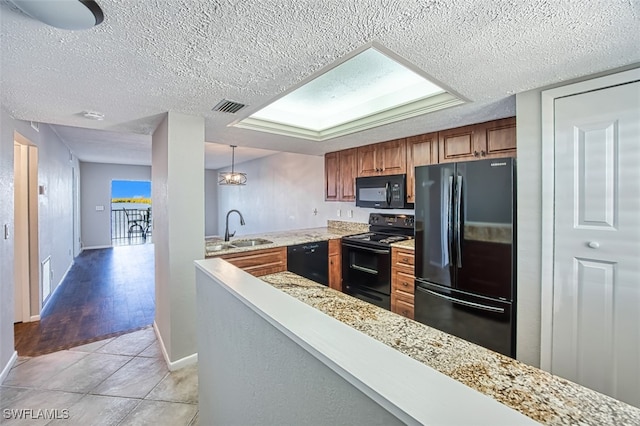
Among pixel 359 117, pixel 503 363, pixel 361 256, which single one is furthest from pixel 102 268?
pixel 503 363

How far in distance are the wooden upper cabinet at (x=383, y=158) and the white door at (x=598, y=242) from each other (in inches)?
63.6

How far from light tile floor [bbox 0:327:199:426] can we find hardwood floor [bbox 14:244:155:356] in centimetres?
34

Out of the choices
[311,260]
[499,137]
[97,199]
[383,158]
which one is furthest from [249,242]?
[97,199]

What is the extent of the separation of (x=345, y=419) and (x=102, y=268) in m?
6.75

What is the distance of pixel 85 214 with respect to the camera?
7633mm

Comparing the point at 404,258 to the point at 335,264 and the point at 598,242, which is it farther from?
the point at 598,242

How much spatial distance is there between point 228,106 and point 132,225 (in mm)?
9504

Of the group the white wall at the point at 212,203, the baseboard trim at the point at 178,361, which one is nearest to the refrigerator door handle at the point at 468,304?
the baseboard trim at the point at 178,361

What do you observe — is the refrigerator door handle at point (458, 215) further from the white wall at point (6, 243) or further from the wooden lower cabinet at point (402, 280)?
the white wall at point (6, 243)

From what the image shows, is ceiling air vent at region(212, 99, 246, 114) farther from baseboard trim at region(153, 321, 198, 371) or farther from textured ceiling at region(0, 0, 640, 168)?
baseboard trim at region(153, 321, 198, 371)

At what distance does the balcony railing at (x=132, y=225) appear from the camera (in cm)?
925

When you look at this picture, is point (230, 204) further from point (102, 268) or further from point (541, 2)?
point (541, 2)

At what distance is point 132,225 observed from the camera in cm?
959

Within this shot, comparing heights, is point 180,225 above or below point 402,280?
above
